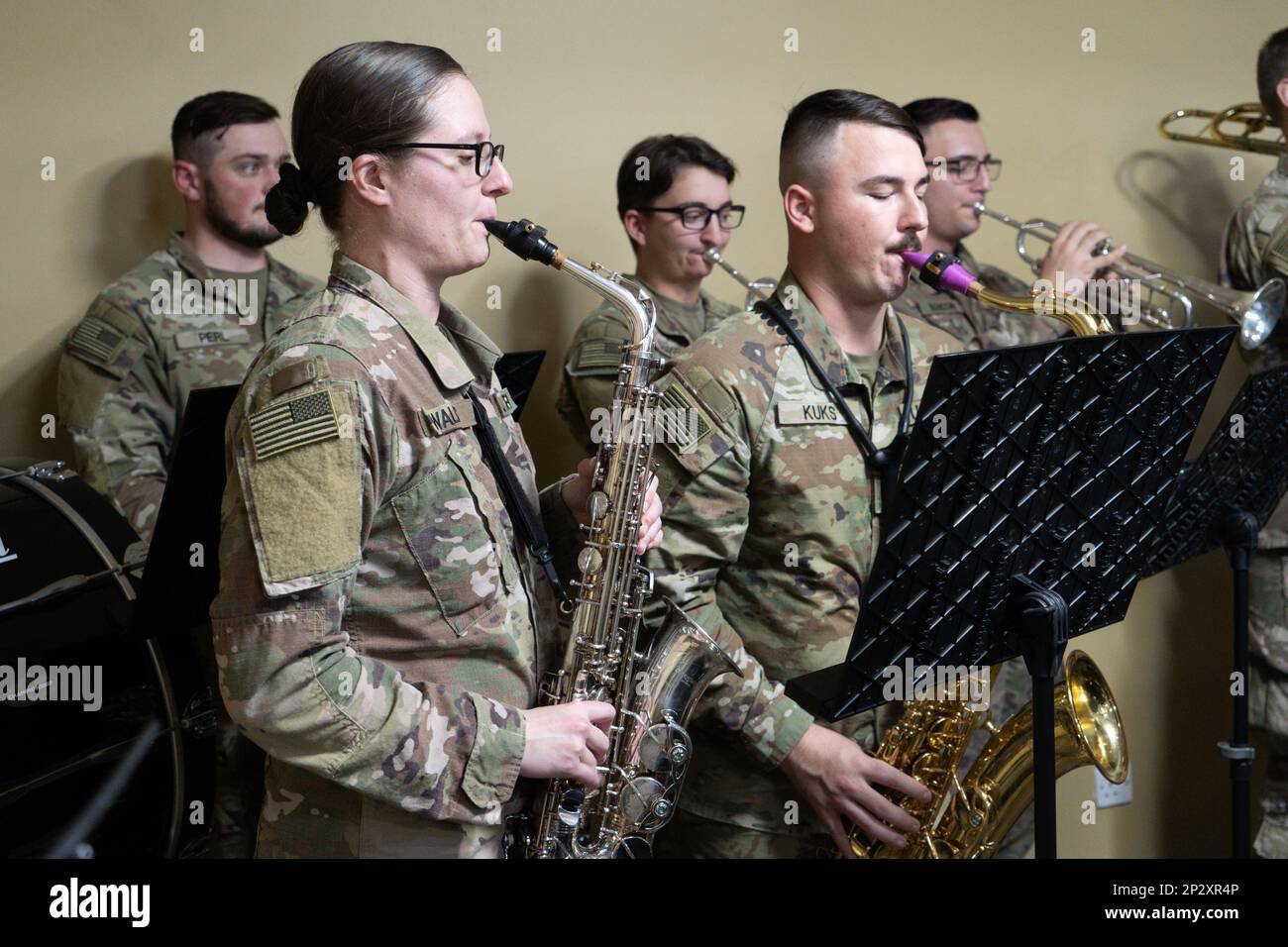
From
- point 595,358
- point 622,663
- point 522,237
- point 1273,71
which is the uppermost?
point 1273,71

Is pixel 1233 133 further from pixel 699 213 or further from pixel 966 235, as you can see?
pixel 699 213

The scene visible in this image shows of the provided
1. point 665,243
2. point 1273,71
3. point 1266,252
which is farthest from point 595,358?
point 1273,71

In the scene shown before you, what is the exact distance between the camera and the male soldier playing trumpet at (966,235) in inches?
151

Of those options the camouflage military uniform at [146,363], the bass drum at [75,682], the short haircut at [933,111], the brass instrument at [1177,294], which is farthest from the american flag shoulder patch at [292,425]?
the short haircut at [933,111]

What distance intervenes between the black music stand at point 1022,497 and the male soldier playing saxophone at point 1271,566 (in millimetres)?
1793

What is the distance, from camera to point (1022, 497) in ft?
6.30

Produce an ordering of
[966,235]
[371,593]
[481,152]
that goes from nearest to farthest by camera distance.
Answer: [371,593], [481,152], [966,235]

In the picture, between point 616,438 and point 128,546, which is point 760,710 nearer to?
point 616,438

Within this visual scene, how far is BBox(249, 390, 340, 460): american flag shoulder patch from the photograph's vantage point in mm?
1591

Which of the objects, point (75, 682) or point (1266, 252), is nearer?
point (75, 682)

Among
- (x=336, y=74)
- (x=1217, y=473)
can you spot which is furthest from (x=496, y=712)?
(x=1217, y=473)

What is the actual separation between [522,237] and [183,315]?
1673 mm

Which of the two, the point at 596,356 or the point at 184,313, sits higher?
the point at 184,313

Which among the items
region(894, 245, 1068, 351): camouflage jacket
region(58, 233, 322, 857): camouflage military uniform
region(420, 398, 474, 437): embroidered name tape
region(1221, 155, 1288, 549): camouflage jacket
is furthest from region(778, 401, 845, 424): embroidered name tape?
region(1221, 155, 1288, 549): camouflage jacket
